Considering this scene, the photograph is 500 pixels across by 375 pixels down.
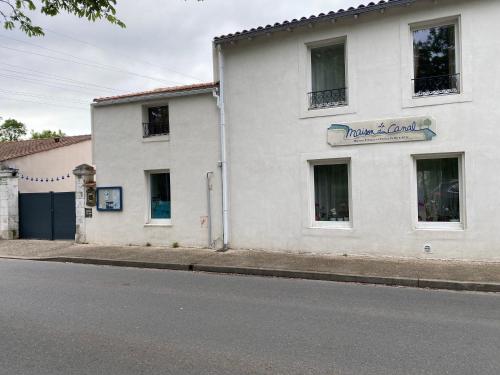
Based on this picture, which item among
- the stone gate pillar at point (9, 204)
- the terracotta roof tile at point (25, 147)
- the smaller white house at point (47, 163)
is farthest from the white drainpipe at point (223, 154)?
the terracotta roof tile at point (25, 147)

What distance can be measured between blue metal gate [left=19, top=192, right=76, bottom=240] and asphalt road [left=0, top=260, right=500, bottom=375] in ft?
21.8

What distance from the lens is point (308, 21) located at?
9.84 metres

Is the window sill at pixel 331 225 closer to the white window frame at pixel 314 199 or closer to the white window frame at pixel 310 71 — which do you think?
the white window frame at pixel 314 199

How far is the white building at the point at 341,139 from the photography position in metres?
8.88

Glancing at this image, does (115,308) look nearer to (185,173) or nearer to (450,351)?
(450,351)

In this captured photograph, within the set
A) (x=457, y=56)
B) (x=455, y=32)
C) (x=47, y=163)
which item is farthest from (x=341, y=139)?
(x=47, y=163)

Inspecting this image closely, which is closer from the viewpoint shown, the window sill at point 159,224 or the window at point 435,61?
the window at point 435,61

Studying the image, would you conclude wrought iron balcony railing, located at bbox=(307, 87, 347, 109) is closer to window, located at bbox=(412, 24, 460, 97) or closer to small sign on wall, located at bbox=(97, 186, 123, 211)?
window, located at bbox=(412, 24, 460, 97)

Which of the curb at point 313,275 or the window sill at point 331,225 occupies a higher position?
the window sill at point 331,225

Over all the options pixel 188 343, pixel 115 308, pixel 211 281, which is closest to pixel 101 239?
pixel 211 281

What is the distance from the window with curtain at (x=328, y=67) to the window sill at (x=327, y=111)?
596mm

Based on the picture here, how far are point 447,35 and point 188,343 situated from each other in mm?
8661

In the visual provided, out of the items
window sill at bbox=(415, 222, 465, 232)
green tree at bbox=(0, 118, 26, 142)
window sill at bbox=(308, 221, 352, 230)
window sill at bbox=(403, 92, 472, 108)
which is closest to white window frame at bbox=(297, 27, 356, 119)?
window sill at bbox=(403, 92, 472, 108)

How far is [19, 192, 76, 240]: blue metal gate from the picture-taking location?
14180 mm
